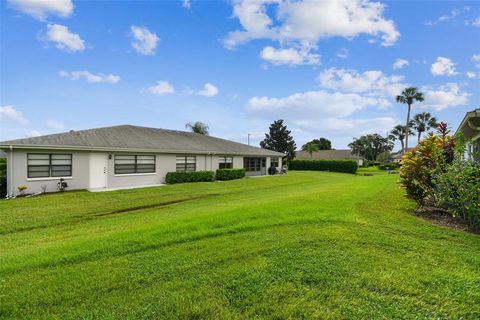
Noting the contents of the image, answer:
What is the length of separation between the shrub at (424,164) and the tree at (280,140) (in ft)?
130

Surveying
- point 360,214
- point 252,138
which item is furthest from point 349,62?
point 252,138

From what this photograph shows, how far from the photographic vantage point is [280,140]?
48.8 meters

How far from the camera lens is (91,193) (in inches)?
584

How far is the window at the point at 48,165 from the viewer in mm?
14492

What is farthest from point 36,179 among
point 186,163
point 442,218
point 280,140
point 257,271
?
point 280,140

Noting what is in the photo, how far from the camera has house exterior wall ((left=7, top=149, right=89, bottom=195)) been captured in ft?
45.6

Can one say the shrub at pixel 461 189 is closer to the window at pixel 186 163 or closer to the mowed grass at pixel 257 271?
the mowed grass at pixel 257 271

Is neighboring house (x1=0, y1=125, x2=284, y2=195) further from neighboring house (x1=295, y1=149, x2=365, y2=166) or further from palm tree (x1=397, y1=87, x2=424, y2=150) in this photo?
neighboring house (x1=295, y1=149, x2=365, y2=166)

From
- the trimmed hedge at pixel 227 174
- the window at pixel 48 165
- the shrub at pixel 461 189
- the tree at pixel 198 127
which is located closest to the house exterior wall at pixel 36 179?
the window at pixel 48 165

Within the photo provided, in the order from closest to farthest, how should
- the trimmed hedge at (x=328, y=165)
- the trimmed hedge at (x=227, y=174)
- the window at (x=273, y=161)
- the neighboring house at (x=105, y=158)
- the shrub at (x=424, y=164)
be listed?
the shrub at (x=424, y=164), the neighboring house at (x=105, y=158), the trimmed hedge at (x=227, y=174), the window at (x=273, y=161), the trimmed hedge at (x=328, y=165)

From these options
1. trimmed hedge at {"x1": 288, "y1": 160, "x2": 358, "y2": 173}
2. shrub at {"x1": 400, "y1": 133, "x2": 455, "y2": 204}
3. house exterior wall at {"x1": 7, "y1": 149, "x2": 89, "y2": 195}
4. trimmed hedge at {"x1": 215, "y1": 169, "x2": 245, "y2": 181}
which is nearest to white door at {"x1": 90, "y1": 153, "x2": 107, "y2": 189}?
house exterior wall at {"x1": 7, "y1": 149, "x2": 89, "y2": 195}

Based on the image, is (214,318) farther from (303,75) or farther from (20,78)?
(303,75)

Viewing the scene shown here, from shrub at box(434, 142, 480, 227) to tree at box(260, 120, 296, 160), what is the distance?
136 feet

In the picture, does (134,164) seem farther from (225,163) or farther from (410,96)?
(410,96)
